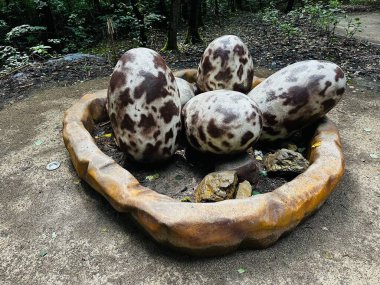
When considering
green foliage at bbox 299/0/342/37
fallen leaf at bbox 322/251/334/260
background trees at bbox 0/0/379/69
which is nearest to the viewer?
fallen leaf at bbox 322/251/334/260

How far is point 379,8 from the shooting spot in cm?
1285

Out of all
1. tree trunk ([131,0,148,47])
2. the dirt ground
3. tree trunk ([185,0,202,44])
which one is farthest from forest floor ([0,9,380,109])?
the dirt ground

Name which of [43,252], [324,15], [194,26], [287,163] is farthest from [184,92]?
[194,26]

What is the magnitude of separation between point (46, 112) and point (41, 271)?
248cm

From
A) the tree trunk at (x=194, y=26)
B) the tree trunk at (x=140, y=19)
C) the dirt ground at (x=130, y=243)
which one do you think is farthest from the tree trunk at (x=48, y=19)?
the dirt ground at (x=130, y=243)

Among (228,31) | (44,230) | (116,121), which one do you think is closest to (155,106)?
(116,121)

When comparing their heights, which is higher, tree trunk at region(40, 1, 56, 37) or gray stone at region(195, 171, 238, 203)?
gray stone at region(195, 171, 238, 203)

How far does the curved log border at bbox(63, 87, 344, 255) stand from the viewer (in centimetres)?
187

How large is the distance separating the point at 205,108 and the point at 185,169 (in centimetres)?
54

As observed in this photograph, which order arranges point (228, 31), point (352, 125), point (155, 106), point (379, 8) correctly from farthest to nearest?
point (379, 8), point (228, 31), point (352, 125), point (155, 106)

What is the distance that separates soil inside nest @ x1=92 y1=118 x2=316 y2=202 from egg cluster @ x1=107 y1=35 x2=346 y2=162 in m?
0.12

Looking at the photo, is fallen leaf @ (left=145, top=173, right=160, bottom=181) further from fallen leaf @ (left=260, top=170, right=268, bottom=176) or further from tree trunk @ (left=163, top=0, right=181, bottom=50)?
tree trunk @ (left=163, top=0, right=181, bottom=50)

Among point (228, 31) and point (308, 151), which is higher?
point (308, 151)

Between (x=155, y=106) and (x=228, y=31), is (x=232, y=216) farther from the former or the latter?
(x=228, y=31)
